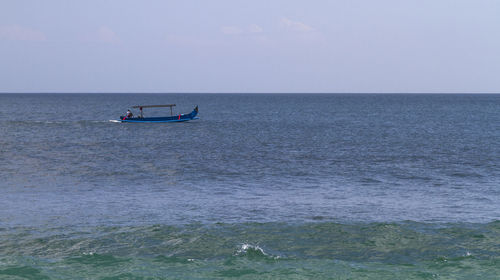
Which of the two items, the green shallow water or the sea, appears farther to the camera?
the sea

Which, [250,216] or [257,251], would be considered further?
[250,216]

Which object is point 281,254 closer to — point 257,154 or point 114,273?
point 114,273

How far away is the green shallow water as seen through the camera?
14.6 meters

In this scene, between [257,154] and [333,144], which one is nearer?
[257,154]

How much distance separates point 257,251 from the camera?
1661 cm

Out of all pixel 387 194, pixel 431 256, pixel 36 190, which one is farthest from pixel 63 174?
pixel 431 256

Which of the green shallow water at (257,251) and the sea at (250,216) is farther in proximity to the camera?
the sea at (250,216)

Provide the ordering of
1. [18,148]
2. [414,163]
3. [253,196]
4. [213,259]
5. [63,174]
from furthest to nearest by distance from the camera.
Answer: [18,148]
[414,163]
[63,174]
[253,196]
[213,259]

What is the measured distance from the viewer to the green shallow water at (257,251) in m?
14.6

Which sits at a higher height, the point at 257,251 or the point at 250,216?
the point at 250,216

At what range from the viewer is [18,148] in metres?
48.0

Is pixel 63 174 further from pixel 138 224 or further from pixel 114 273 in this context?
pixel 114 273

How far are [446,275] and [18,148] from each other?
43.8 m

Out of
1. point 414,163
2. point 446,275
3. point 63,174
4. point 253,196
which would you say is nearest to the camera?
point 446,275
